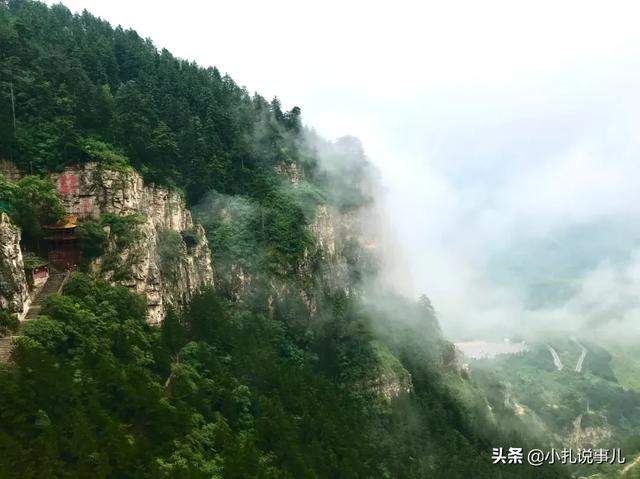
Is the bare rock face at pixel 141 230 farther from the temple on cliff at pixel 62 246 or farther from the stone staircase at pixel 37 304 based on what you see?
the stone staircase at pixel 37 304

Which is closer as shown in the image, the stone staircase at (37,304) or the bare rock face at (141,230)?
the stone staircase at (37,304)

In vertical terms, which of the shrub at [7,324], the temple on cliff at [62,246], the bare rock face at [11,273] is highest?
the temple on cliff at [62,246]

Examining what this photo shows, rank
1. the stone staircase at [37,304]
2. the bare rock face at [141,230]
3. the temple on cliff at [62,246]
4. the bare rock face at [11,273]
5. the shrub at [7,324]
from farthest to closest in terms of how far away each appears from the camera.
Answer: the bare rock face at [141,230] < the temple on cliff at [62,246] < the bare rock face at [11,273] < the shrub at [7,324] < the stone staircase at [37,304]

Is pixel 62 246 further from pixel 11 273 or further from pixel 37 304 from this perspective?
pixel 11 273

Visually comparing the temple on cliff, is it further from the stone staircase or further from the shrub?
the shrub

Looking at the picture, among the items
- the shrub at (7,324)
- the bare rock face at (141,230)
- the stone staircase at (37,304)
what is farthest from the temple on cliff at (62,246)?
the shrub at (7,324)

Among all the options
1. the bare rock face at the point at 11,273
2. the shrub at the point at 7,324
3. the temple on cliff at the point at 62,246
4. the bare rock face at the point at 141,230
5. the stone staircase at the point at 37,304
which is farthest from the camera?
the bare rock face at the point at 141,230

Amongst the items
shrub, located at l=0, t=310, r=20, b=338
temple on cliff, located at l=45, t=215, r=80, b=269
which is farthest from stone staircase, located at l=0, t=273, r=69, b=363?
temple on cliff, located at l=45, t=215, r=80, b=269
